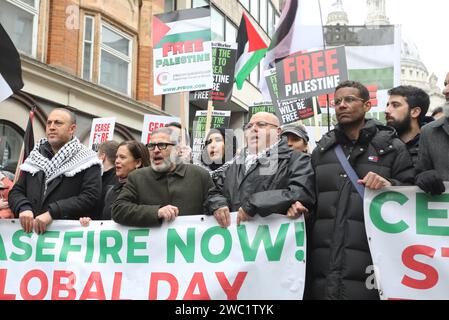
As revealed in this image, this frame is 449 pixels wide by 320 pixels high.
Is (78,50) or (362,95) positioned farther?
(78,50)

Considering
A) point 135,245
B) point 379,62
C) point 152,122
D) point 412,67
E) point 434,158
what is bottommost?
point 135,245

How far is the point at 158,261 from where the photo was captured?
13.9 feet

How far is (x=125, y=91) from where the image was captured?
17406mm

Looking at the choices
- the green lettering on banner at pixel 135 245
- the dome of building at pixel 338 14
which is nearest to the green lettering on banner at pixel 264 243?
the green lettering on banner at pixel 135 245

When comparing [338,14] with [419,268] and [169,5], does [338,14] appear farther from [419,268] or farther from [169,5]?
[419,268]

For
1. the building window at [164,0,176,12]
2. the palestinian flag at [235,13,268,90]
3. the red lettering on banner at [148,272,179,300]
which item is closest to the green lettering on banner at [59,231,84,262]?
the red lettering on banner at [148,272,179,300]

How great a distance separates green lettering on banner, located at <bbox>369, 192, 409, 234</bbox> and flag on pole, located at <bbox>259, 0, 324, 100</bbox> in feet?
13.7

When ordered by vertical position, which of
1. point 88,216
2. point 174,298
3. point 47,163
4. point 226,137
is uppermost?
point 226,137

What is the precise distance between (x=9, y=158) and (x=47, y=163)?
27.9 ft

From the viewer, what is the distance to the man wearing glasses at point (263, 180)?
3.80 meters

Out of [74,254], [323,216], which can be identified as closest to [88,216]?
[74,254]

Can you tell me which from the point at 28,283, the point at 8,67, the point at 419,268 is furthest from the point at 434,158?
the point at 8,67

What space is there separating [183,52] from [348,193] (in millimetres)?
4390

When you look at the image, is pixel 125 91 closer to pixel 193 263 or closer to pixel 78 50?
pixel 78 50
